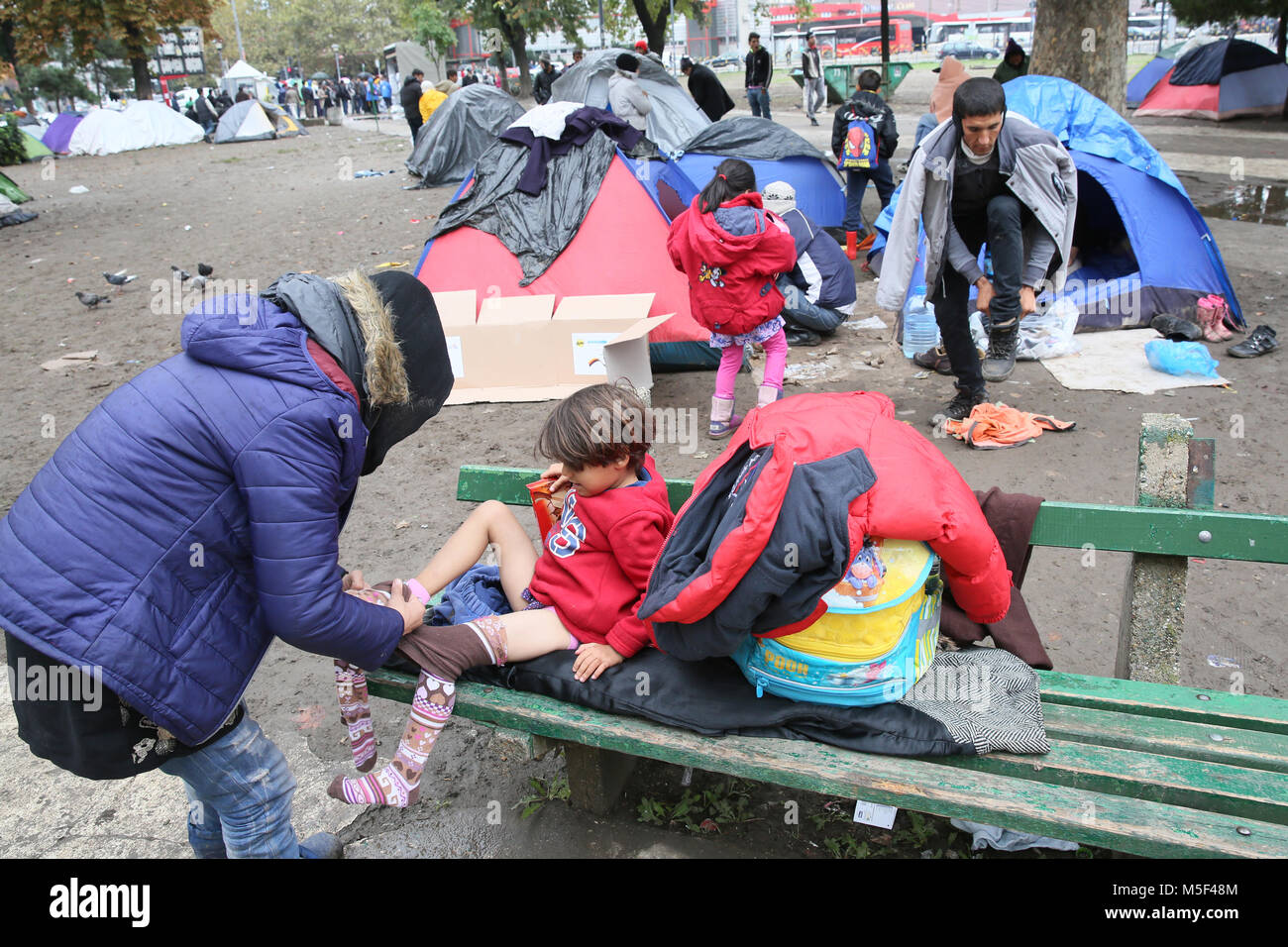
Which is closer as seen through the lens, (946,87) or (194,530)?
(194,530)

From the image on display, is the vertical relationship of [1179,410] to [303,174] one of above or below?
below

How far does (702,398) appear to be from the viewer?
5.68 meters

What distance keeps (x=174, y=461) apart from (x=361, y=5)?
86341 mm

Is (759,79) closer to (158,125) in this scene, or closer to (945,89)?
(945,89)

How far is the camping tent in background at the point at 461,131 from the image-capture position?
44.9ft

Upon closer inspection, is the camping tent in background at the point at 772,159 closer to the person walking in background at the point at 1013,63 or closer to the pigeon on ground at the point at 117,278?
the person walking in background at the point at 1013,63

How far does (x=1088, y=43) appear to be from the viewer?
25.9 feet

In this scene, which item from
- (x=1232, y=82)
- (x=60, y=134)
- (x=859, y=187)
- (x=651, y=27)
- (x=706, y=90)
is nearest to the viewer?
(x=859, y=187)

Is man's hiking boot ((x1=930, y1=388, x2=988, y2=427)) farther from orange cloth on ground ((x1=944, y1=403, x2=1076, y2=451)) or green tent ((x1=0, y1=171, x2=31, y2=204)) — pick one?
green tent ((x1=0, y1=171, x2=31, y2=204))

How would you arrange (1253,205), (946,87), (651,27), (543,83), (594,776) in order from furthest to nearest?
(651,27)
(543,83)
(1253,205)
(946,87)
(594,776)

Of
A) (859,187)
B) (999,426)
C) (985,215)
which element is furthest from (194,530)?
(859,187)

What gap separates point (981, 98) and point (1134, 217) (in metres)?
2.58
